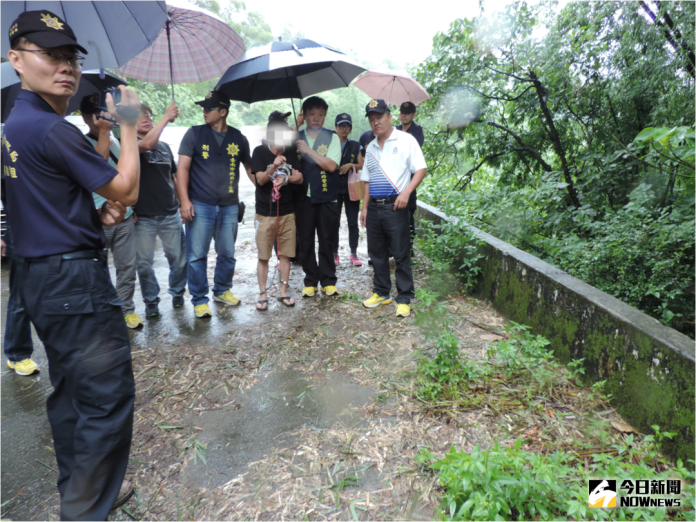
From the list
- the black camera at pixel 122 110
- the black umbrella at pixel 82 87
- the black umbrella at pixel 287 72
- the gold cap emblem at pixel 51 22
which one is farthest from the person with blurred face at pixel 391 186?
the gold cap emblem at pixel 51 22

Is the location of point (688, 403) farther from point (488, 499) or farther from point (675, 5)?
point (675, 5)

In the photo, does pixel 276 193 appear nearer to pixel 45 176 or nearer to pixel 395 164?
pixel 395 164

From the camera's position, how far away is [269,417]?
277cm

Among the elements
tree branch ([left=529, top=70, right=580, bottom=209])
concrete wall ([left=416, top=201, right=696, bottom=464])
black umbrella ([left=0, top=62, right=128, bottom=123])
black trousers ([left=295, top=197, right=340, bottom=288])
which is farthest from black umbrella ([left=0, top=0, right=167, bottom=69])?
tree branch ([left=529, top=70, right=580, bottom=209])

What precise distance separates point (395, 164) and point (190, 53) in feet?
7.85

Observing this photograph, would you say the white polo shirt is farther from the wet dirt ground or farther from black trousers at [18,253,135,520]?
black trousers at [18,253,135,520]

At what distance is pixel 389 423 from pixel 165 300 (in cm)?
331

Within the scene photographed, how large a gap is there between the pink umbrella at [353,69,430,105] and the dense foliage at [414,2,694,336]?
0.71 m

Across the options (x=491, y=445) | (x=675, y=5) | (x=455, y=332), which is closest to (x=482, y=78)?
(x=675, y=5)

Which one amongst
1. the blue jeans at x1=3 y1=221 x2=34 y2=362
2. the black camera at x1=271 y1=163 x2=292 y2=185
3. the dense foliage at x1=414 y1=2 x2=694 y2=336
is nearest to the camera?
the blue jeans at x1=3 y1=221 x2=34 y2=362

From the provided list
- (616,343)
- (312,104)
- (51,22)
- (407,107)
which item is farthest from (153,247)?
(616,343)

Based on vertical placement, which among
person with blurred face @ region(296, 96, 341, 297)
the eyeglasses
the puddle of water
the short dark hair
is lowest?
the puddle of water

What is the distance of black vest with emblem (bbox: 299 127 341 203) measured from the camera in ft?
14.9

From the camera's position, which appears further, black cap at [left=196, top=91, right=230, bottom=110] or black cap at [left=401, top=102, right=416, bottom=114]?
black cap at [left=401, top=102, right=416, bottom=114]
